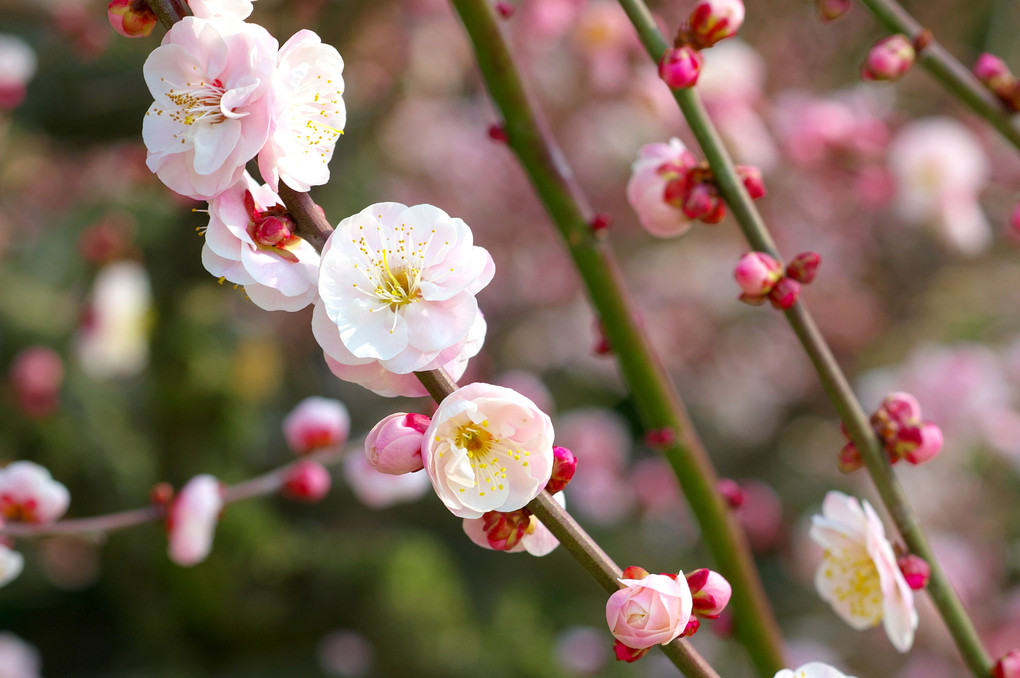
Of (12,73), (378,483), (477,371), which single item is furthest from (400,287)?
(477,371)

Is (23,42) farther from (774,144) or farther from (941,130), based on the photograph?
(941,130)

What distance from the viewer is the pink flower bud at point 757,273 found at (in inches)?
20.7

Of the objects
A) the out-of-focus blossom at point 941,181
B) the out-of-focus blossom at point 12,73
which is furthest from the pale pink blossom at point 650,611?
the out-of-focus blossom at point 941,181

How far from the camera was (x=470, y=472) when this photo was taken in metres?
0.40

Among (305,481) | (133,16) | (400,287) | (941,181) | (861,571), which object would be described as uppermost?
(133,16)

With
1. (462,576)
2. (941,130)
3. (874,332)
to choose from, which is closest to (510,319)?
(462,576)

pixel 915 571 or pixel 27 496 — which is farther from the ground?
pixel 915 571

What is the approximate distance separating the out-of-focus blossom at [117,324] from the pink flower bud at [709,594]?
1622mm

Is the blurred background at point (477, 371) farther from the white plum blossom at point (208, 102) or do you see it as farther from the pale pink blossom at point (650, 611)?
the pale pink blossom at point (650, 611)

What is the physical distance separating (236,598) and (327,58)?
1.58 m

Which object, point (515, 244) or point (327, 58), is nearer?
point (327, 58)

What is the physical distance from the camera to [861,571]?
2.01 feet

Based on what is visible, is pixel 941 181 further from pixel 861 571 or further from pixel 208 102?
pixel 208 102

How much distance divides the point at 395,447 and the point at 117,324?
172cm
